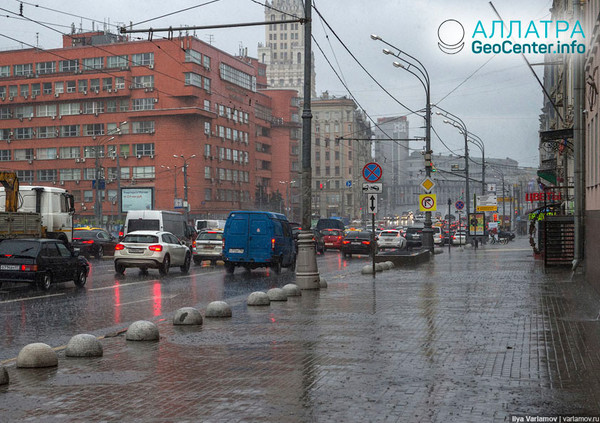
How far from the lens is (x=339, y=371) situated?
8.74 m

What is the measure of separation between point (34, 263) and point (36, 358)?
511 inches

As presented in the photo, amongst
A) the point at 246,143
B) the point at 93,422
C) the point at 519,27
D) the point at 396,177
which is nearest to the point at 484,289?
the point at 519,27

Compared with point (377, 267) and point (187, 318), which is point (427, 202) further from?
point (187, 318)

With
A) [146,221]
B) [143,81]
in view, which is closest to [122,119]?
[143,81]

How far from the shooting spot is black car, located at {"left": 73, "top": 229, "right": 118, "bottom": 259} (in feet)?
145

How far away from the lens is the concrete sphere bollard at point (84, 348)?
10039 millimetres

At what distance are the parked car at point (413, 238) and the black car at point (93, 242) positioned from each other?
24554mm

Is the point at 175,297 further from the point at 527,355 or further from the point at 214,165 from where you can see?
the point at 214,165

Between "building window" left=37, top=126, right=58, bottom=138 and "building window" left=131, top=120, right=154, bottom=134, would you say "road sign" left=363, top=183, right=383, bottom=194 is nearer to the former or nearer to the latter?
"building window" left=131, top=120, right=154, bottom=134

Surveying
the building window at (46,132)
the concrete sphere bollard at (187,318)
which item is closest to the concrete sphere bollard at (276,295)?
the concrete sphere bollard at (187,318)

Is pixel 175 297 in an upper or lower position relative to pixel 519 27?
lower

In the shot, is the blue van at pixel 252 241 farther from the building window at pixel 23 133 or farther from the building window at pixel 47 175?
the building window at pixel 23 133

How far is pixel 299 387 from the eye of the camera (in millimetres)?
7895

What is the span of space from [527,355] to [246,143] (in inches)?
→ 4180
